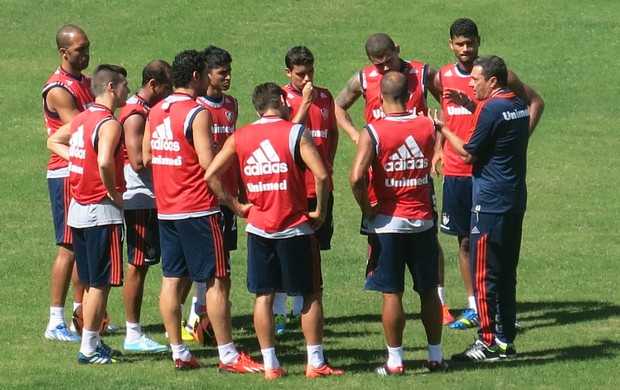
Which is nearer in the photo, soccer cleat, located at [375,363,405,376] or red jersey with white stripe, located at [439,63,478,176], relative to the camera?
soccer cleat, located at [375,363,405,376]

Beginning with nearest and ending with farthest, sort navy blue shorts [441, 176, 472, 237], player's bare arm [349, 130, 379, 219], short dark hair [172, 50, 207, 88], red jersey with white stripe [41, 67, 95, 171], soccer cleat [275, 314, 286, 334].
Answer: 1. player's bare arm [349, 130, 379, 219]
2. short dark hair [172, 50, 207, 88]
3. red jersey with white stripe [41, 67, 95, 171]
4. soccer cleat [275, 314, 286, 334]
5. navy blue shorts [441, 176, 472, 237]

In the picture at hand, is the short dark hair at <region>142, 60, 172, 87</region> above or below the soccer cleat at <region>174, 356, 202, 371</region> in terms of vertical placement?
above

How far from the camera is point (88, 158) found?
36.4 ft

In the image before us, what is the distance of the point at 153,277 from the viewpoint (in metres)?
14.9

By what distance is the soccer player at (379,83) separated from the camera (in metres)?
12.4

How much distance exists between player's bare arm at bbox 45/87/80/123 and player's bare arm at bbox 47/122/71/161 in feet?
1.58

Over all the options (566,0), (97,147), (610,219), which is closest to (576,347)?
(97,147)

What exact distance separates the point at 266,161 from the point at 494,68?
2204mm

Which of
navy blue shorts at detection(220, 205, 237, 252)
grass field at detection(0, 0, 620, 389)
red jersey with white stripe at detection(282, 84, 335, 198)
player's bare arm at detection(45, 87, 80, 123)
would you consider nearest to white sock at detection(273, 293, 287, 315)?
grass field at detection(0, 0, 620, 389)

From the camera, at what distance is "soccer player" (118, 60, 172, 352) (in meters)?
11.8

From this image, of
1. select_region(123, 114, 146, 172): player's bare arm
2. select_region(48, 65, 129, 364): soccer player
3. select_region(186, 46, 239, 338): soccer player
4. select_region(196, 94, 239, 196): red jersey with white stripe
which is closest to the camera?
select_region(48, 65, 129, 364): soccer player

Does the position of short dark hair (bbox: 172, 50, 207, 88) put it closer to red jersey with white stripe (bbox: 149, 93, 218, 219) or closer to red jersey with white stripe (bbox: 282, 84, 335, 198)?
red jersey with white stripe (bbox: 149, 93, 218, 219)

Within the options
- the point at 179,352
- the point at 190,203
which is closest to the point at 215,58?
the point at 190,203

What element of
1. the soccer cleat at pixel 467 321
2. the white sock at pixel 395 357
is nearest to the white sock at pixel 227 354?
the white sock at pixel 395 357
